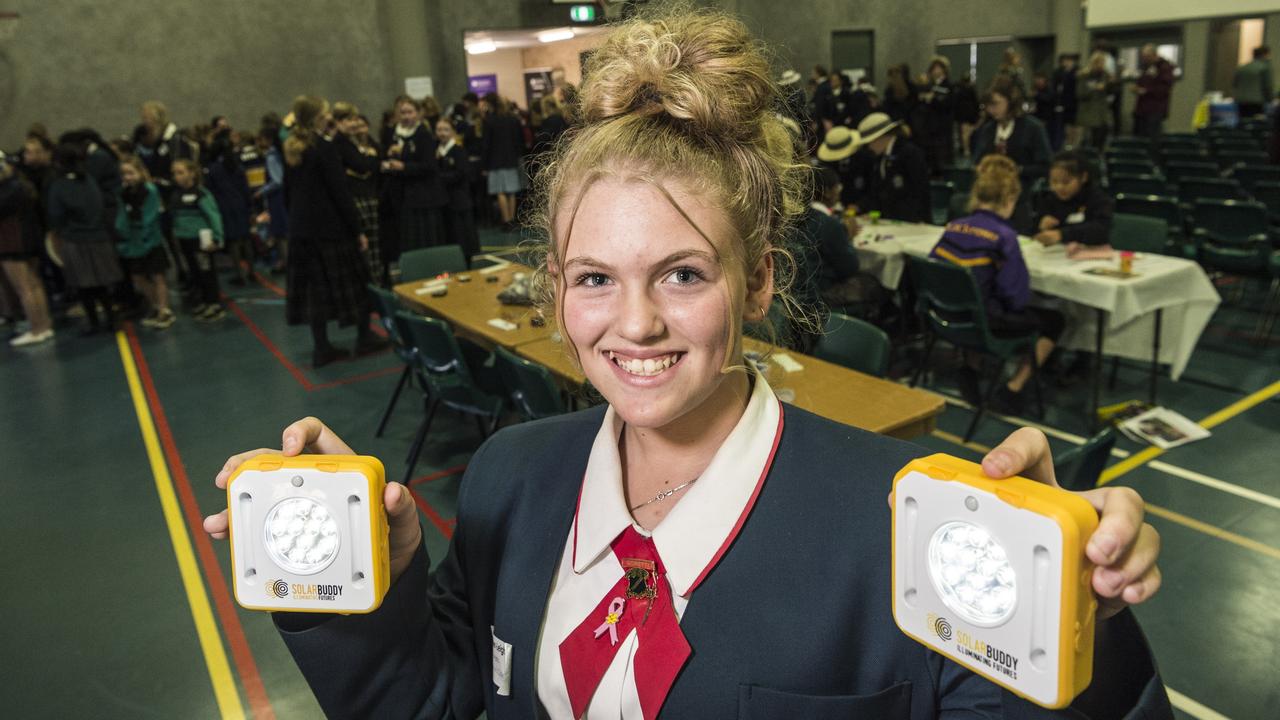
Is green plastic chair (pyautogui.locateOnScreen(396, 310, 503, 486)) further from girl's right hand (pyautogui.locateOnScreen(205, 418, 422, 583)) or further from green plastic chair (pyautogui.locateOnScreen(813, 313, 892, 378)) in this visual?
girl's right hand (pyautogui.locateOnScreen(205, 418, 422, 583))

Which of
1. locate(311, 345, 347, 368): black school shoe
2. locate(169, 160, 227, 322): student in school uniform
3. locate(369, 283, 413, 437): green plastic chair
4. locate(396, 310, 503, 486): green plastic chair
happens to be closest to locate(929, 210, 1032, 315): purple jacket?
locate(396, 310, 503, 486): green plastic chair

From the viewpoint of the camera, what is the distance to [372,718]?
116cm

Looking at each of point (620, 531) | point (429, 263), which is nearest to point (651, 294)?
point (620, 531)

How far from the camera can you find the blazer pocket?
98cm

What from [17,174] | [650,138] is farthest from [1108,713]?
[17,174]

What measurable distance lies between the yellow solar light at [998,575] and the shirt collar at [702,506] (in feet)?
0.95

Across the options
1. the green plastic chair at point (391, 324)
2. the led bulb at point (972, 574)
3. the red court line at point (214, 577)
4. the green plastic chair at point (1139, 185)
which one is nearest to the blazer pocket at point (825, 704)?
the led bulb at point (972, 574)

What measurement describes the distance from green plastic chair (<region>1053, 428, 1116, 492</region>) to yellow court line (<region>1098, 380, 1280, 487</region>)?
1788mm

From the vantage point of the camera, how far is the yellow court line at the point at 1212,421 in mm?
4324

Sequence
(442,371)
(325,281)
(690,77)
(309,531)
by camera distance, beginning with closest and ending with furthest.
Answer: (309,531), (690,77), (442,371), (325,281)

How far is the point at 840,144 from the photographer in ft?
24.2

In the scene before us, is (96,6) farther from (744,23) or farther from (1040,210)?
Result: (744,23)

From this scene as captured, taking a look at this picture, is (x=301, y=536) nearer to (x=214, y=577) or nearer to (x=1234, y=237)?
(x=214, y=577)

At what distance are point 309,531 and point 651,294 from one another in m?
0.47
